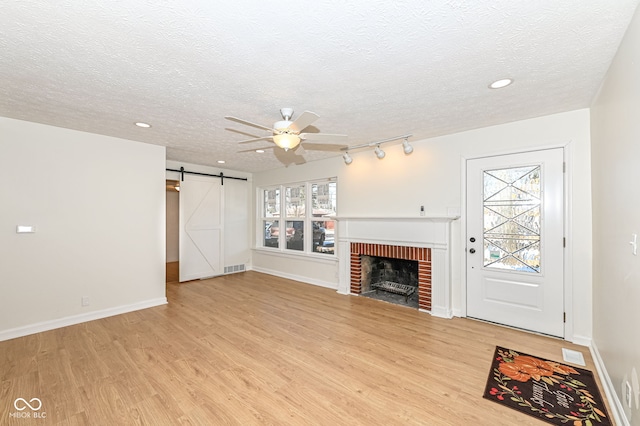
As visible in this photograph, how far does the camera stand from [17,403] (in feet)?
6.77

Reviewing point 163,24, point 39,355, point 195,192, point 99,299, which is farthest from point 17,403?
point 195,192

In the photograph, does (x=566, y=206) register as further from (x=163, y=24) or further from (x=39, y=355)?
(x=39, y=355)

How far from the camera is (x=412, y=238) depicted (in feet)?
13.6

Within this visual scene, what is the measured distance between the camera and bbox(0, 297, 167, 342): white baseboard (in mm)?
3201

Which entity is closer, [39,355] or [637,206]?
[637,206]

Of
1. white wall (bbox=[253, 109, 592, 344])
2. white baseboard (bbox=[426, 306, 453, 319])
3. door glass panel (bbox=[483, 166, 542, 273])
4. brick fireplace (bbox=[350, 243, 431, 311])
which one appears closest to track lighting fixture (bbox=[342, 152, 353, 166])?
white wall (bbox=[253, 109, 592, 344])

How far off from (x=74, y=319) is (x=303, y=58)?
4.33 metres

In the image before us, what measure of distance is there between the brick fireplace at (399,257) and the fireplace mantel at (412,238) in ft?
0.22

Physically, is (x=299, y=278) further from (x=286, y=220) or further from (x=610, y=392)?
(x=610, y=392)

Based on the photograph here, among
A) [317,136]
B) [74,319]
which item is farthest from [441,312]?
[74,319]

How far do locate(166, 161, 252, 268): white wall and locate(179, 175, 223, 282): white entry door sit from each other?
18 centimetres

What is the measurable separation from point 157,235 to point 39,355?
1945mm

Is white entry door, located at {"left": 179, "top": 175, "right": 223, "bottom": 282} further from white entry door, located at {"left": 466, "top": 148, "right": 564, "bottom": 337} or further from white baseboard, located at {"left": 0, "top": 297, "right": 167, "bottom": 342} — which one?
white entry door, located at {"left": 466, "top": 148, "right": 564, "bottom": 337}

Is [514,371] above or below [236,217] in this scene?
below
